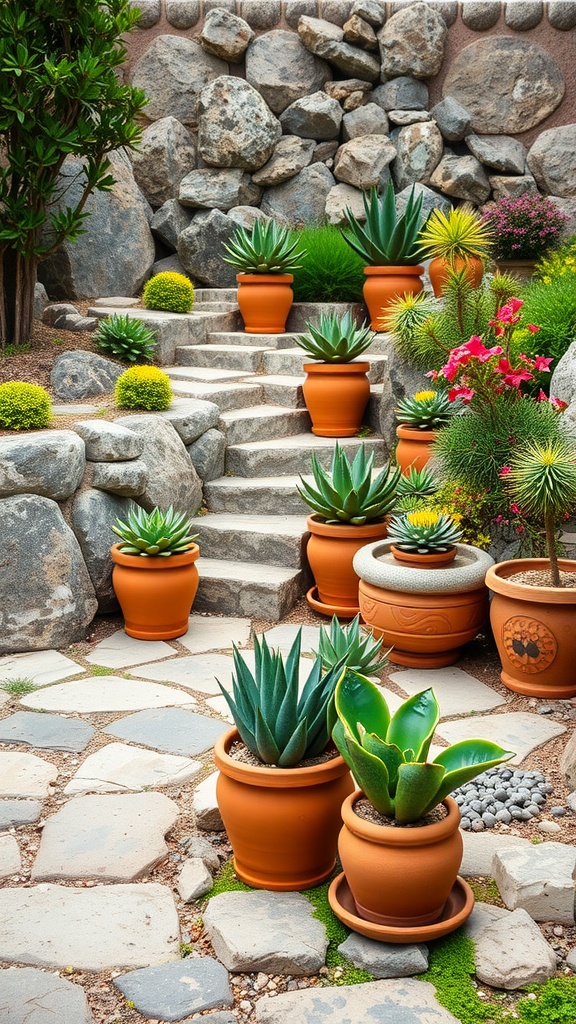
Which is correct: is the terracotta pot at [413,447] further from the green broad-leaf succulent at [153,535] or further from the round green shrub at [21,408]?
the round green shrub at [21,408]

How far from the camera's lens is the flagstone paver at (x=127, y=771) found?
3.35 metres

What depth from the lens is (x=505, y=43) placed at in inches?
366

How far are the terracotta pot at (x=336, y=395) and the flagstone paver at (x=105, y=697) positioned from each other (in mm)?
2593

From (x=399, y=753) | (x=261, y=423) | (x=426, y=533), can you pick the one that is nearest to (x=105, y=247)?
(x=261, y=423)

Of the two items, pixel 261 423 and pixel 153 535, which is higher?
pixel 261 423

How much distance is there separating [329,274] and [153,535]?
11.8 feet

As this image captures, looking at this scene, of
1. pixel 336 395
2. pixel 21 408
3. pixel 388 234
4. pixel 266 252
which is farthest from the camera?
pixel 266 252

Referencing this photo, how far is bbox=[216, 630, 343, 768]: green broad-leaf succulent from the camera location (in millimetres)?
2643

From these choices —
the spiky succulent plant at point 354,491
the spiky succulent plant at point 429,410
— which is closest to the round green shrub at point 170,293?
the spiky succulent plant at point 429,410

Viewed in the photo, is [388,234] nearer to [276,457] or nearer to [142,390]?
[276,457]

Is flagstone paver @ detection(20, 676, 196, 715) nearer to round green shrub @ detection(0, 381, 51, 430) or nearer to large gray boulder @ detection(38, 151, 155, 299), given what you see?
round green shrub @ detection(0, 381, 51, 430)

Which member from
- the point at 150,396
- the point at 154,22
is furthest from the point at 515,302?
the point at 154,22

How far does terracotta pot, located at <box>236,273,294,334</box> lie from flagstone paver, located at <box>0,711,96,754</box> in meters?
4.22

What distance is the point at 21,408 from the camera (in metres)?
4.96
